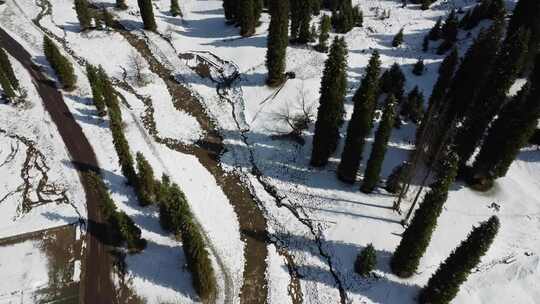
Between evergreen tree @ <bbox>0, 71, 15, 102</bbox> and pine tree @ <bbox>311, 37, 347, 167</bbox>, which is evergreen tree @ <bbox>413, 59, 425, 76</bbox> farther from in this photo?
evergreen tree @ <bbox>0, 71, 15, 102</bbox>

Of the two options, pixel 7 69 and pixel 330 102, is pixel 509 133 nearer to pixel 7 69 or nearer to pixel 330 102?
pixel 330 102

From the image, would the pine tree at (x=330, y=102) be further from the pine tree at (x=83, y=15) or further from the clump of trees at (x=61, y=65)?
the pine tree at (x=83, y=15)

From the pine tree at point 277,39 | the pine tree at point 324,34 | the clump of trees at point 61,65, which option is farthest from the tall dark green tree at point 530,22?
the clump of trees at point 61,65

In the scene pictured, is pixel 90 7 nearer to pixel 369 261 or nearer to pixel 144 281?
pixel 144 281

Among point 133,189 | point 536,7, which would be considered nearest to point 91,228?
point 133,189

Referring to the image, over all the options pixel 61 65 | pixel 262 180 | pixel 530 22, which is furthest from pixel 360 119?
pixel 61 65

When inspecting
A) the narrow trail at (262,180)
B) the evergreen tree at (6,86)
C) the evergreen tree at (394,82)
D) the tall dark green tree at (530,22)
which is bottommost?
the narrow trail at (262,180)

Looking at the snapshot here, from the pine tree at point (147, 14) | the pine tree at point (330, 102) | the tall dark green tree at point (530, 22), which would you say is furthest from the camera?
the pine tree at point (147, 14)
